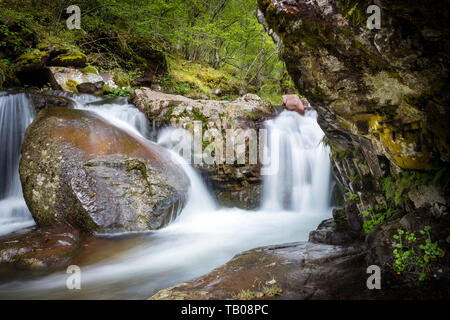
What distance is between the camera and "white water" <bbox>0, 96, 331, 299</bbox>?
3.34 meters

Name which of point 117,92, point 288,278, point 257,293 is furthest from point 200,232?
point 117,92

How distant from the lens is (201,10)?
1641cm

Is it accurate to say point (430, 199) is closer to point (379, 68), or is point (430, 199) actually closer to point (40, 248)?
point (379, 68)

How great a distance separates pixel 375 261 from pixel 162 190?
422 centimetres

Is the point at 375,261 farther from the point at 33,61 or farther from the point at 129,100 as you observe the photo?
the point at 33,61

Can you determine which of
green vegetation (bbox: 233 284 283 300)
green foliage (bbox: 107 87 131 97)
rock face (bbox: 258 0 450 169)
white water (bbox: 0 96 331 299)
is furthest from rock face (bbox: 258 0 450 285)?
green foliage (bbox: 107 87 131 97)

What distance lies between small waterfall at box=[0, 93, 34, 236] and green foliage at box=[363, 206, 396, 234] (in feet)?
20.7

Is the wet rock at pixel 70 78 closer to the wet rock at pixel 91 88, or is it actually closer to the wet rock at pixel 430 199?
the wet rock at pixel 91 88

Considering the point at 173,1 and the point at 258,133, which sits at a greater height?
the point at 173,1

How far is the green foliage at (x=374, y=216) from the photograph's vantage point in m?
3.40

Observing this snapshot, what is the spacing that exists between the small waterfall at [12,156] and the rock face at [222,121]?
124 inches

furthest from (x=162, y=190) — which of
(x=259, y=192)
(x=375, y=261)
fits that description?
(x=375, y=261)

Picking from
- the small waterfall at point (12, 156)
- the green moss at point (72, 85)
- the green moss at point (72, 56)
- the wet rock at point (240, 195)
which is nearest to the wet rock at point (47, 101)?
the small waterfall at point (12, 156)

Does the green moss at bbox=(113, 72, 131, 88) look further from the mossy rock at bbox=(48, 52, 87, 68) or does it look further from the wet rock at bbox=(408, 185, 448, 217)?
the wet rock at bbox=(408, 185, 448, 217)
